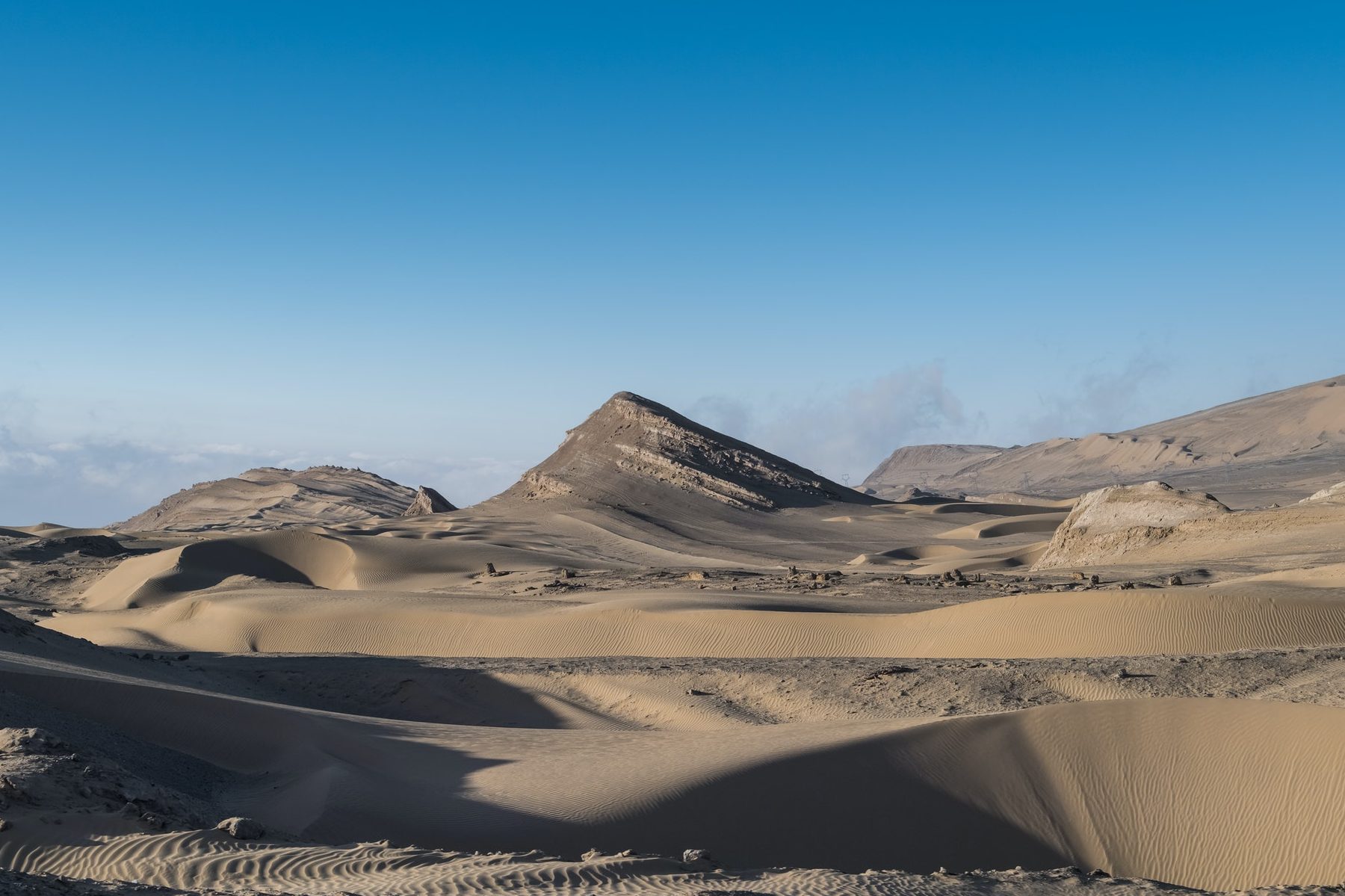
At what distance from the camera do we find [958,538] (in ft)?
155

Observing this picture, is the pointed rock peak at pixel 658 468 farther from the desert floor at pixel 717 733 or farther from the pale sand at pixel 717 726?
the desert floor at pixel 717 733

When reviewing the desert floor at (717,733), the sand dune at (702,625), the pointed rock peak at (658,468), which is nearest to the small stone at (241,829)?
the desert floor at (717,733)

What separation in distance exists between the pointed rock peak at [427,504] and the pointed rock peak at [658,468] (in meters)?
4.62

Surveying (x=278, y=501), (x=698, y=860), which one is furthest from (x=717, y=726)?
(x=278, y=501)

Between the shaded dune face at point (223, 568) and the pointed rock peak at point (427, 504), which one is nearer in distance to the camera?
the shaded dune face at point (223, 568)

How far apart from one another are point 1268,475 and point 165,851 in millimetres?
104077

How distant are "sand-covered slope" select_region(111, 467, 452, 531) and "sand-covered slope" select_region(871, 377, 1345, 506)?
197 ft

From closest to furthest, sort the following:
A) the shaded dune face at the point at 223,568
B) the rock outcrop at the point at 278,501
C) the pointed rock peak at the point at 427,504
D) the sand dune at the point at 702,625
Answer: the sand dune at the point at 702,625
the shaded dune face at the point at 223,568
the pointed rock peak at the point at 427,504
the rock outcrop at the point at 278,501

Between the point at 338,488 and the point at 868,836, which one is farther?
the point at 338,488

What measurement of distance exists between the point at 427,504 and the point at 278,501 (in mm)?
18888

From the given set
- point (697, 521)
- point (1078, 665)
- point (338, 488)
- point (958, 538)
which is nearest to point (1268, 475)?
point (958, 538)

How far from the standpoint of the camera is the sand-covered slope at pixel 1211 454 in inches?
3900

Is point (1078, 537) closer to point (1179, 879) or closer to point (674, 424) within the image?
point (1179, 879)

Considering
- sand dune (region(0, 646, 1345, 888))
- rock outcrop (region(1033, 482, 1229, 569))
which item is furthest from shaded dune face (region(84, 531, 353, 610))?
rock outcrop (region(1033, 482, 1229, 569))
